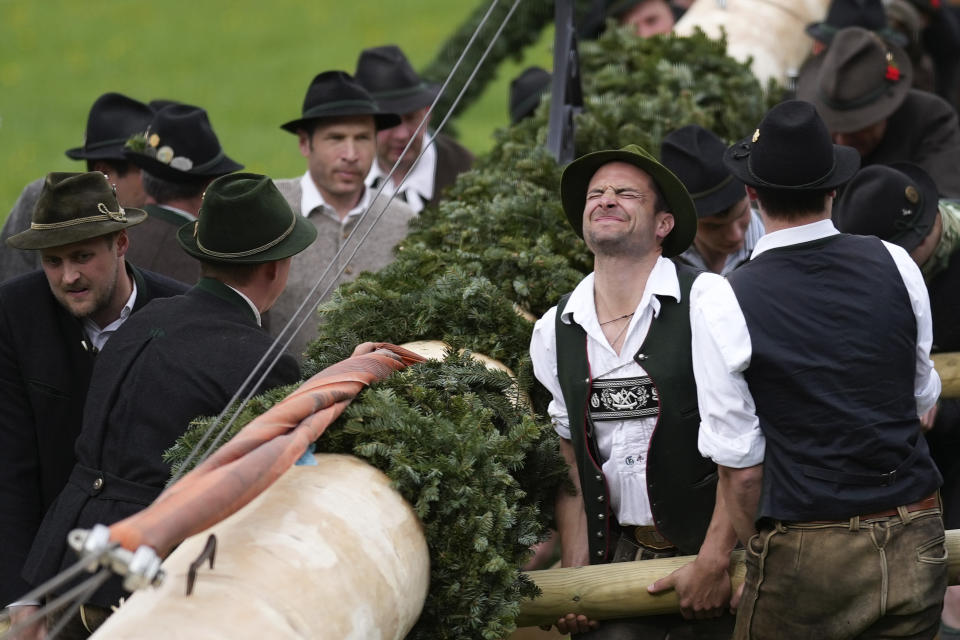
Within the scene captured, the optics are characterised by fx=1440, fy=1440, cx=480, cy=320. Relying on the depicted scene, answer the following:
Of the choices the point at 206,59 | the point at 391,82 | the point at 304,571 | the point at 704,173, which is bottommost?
the point at 304,571

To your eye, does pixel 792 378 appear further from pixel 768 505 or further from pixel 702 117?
pixel 702 117

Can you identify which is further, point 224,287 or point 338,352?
point 338,352

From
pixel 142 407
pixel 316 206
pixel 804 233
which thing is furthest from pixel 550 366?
pixel 316 206

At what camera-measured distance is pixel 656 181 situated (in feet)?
16.4

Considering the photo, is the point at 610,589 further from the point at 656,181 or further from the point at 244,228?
the point at 244,228

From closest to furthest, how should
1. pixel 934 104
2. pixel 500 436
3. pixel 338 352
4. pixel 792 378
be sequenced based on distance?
1. pixel 792 378
2. pixel 500 436
3. pixel 338 352
4. pixel 934 104

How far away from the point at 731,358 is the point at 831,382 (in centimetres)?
31

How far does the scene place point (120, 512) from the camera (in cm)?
454

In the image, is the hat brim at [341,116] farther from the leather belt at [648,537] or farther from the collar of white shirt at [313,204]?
the leather belt at [648,537]

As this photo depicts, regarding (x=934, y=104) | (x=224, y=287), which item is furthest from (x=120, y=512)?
(x=934, y=104)

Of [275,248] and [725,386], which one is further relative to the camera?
[275,248]

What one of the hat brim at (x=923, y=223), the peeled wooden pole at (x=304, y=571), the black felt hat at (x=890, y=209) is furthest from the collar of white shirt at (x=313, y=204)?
the peeled wooden pole at (x=304, y=571)

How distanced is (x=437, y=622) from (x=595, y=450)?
812 millimetres

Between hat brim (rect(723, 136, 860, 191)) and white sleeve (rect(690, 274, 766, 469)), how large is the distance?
376 mm
